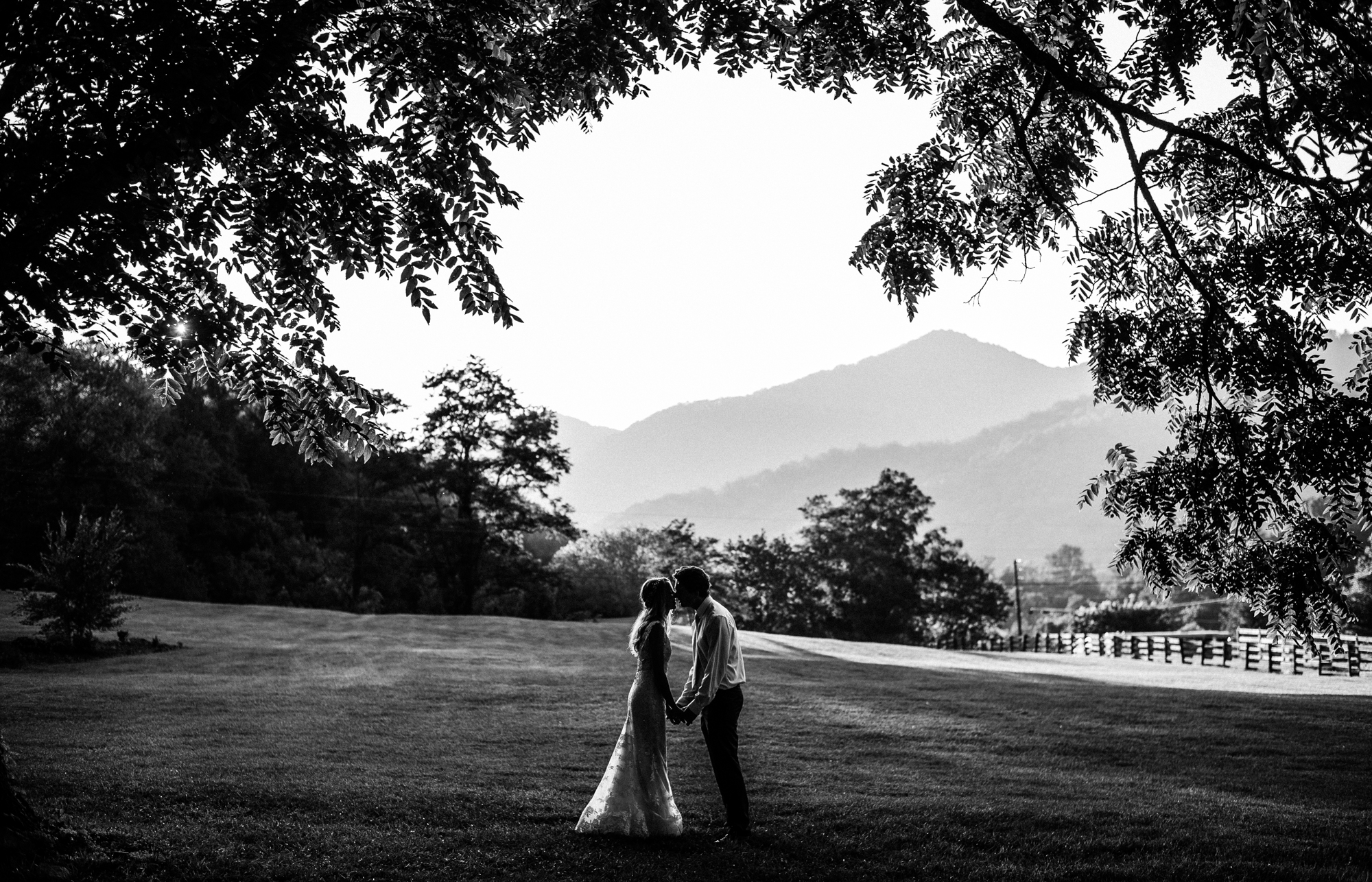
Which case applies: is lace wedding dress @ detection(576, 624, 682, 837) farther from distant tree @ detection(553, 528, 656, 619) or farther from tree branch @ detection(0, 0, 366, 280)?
distant tree @ detection(553, 528, 656, 619)

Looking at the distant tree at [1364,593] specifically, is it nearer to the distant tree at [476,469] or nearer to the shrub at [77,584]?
the distant tree at [476,469]

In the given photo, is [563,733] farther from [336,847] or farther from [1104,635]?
[1104,635]

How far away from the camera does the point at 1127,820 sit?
976cm

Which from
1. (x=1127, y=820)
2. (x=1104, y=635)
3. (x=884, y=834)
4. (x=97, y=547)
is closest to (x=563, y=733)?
(x=884, y=834)

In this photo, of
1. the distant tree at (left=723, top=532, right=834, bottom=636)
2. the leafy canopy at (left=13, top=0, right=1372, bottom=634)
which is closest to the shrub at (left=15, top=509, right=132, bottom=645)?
the leafy canopy at (left=13, top=0, right=1372, bottom=634)

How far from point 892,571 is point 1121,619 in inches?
668

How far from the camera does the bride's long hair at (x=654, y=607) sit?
8242 millimetres

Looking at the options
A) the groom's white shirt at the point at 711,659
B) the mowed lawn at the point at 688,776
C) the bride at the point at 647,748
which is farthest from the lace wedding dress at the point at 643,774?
the groom's white shirt at the point at 711,659

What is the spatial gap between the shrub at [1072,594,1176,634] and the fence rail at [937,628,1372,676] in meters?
10.3

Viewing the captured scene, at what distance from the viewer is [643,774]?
834 cm

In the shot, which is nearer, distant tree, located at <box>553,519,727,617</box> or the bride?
the bride

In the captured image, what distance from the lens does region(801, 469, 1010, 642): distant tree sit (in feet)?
228

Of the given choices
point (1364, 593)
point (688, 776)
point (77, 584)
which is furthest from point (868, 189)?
point (1364, 593)

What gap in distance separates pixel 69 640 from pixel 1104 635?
48307mm
